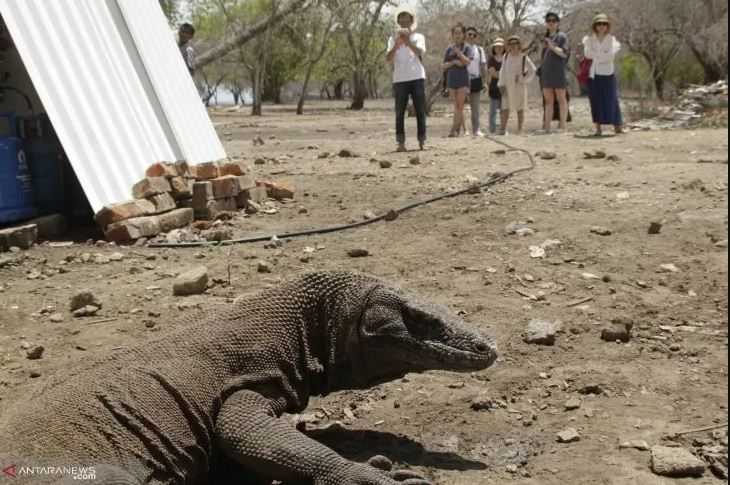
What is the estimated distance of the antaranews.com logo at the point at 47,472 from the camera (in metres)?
2.42

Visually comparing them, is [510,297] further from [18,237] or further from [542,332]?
[18,237]

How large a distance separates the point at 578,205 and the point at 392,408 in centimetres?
390

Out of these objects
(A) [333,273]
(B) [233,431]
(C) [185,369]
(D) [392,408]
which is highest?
(A) [333,273]

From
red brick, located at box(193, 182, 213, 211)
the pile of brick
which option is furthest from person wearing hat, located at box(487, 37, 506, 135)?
red brick, located at box(193, 182, 213, 211)

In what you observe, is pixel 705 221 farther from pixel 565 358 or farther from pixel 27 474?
pixel 27 474

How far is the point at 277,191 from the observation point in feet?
28.4

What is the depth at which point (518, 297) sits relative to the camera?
4.88m

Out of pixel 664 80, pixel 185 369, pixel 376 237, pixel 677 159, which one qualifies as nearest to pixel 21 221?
pixel 376 237

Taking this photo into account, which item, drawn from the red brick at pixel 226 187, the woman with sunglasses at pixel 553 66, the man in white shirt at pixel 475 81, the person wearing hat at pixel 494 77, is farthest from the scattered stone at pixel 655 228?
the person wearing hat at pixel 494 77

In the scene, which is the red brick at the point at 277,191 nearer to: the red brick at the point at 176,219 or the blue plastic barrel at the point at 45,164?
the red brick at the point at 176,219

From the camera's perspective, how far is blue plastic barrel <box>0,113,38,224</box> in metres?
7.28

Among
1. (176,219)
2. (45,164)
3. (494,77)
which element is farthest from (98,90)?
(494,77)

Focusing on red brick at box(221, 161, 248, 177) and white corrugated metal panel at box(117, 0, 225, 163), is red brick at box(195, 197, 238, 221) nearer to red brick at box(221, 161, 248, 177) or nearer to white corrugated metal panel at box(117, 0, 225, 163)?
red brick at box(221, 161, 248, 177)

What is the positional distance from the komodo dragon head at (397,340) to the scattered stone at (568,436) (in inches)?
17.6
